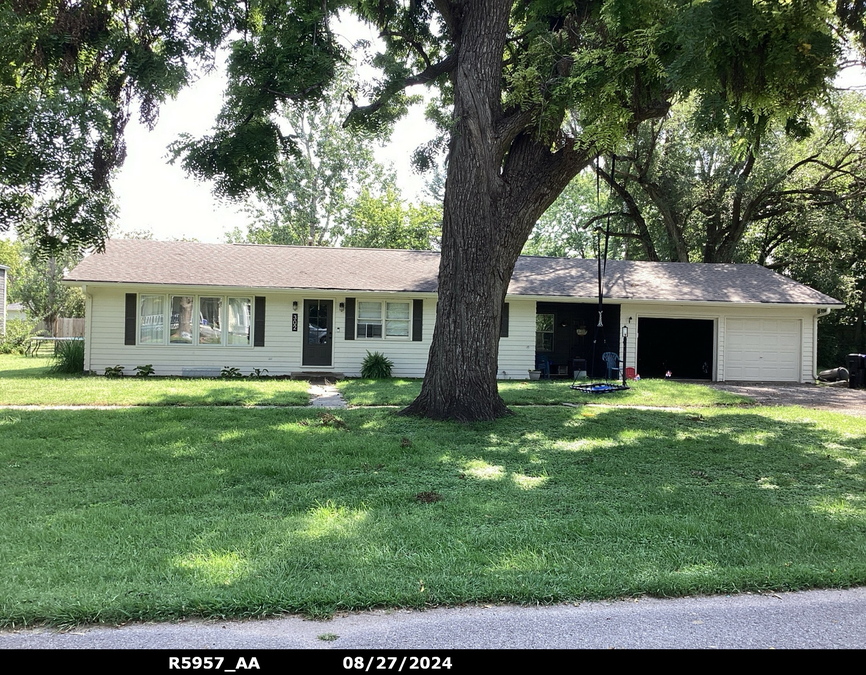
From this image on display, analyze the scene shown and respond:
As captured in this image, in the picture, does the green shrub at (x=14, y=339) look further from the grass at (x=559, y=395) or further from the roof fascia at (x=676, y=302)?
the roof fascia at (x=676, y=302)

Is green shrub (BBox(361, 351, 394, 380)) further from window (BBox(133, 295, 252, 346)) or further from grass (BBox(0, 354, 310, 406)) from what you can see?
window (BBox(133, 295, 252, 346))

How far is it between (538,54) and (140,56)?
19.8 feet

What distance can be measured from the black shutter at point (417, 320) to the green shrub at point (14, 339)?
17.1 metres

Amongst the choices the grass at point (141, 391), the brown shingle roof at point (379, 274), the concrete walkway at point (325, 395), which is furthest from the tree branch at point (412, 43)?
the grass at point (141, 391)

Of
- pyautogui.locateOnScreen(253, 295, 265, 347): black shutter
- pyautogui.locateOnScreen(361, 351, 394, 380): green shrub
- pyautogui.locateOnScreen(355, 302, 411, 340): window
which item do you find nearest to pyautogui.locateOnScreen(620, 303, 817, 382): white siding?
pyautogui.locateOnScreen(355, 302, 411, 340): window

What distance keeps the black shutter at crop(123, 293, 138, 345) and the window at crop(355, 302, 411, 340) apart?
20.1 feet

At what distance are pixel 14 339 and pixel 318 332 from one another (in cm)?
1493

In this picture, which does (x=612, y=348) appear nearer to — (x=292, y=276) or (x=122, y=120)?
(x=292, y=276)

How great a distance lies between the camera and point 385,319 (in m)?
17.6

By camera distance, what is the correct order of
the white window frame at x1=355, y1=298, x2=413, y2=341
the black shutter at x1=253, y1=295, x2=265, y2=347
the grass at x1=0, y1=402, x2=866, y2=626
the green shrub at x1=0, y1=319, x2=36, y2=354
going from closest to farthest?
the grass at x1=0, y1=402, x2=866, y2=626 → the black shutter at x1=253, y1=295, x2=265, y2=347 → the white window frame at x1=355, y1=298, x2=413, y2=341 → the green shrub at x1=0, y1=319, x2=36, y2=354

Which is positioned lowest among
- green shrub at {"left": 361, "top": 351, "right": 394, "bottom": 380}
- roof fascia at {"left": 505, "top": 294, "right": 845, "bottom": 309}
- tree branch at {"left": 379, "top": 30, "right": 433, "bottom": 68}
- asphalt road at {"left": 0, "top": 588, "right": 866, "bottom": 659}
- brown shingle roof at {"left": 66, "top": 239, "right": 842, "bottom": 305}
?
asphalt road at {"left": 0, "top": 588, "right": 866, "bottom": 659}

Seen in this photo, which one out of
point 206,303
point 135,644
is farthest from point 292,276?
point 135,644

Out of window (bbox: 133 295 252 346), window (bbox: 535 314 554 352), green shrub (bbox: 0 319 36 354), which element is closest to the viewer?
window (bbox: 133 295 252 346)

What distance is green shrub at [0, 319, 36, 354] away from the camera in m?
23.9
